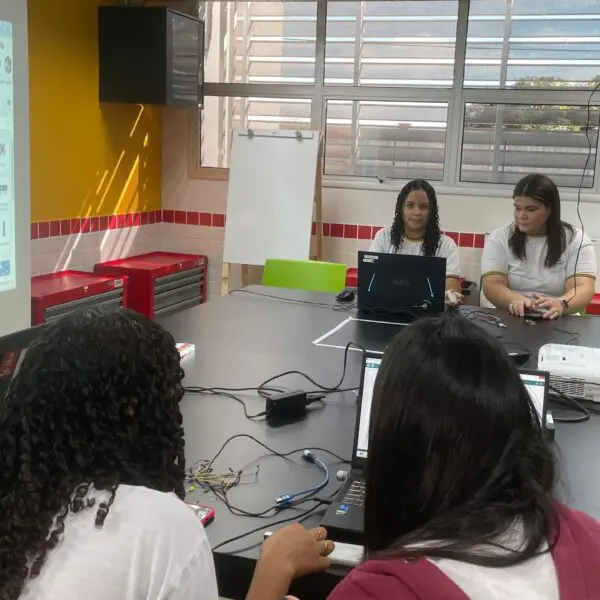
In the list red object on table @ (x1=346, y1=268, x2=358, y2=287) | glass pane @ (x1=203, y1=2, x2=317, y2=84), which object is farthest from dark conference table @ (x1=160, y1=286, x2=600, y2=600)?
glass pane @ (x1=203, y1=2, x2=317, y2=84)

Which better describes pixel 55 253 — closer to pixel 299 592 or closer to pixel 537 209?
pixel 537 209

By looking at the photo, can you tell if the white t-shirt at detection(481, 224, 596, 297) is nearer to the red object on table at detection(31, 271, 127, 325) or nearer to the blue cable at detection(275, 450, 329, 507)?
the red object on table at detection(31, 271, 127, 325)

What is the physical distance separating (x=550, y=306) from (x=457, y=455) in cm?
242

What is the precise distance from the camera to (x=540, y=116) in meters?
4.68

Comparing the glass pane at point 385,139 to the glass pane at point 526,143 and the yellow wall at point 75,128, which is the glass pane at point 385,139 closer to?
the glass pane at point 526,143

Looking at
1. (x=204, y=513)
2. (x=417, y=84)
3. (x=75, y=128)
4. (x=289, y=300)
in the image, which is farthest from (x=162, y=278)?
(x=204, y=513)

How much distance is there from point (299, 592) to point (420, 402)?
52 cm

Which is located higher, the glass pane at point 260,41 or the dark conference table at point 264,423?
the glass pane at point 260,41

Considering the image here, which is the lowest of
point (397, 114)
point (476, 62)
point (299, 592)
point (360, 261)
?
point (299, 592)

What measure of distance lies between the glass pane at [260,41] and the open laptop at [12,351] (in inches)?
169

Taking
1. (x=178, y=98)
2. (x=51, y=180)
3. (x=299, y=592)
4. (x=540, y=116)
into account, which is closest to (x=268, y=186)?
(x=178, y=98)

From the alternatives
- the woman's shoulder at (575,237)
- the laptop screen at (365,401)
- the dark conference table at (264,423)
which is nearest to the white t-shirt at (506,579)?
the dark conference table at (264,423)

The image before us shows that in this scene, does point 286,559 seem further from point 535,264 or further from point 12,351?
point 535,264

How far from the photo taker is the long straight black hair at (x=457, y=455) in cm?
89
